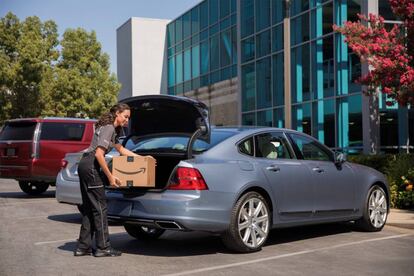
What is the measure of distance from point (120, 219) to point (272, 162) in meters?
1.95

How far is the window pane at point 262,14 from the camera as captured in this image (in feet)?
82.0

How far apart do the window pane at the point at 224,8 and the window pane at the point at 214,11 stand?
64 centimetres

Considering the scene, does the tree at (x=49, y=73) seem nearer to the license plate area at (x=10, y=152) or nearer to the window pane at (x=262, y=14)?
the window pane at (x=262, y=14)

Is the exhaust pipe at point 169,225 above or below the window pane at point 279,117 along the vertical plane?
below

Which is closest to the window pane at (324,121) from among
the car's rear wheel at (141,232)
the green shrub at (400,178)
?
the green shrub at (400,178)

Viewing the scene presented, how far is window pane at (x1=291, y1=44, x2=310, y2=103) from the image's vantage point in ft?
72.0

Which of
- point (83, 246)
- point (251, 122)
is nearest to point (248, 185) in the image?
point (83, 246)

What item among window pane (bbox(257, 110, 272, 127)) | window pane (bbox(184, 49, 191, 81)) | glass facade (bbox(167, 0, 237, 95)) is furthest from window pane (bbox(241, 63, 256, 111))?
window pane (bbox(184, 49, 191, 81))

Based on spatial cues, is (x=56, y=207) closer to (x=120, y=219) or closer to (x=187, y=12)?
(x=120, y=219)

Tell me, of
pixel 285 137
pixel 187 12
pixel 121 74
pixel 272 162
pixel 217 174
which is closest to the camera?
pixel 217 174

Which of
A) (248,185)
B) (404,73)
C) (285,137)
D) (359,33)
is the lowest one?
(248,185)

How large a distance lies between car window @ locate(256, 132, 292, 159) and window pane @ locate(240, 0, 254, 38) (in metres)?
19.2

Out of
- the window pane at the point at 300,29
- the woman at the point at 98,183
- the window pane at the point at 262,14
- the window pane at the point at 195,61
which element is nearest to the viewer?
the woman at the point at 98,183

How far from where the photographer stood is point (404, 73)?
12492mm
